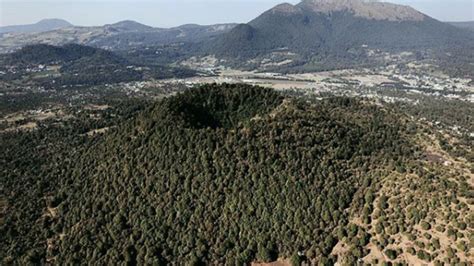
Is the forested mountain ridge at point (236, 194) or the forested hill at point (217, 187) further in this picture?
the forested hill at point (217, 187)

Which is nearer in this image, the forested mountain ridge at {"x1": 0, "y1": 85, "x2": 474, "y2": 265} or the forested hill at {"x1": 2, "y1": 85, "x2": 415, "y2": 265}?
the forested mountain ridge at {"x1": 0, "y1": 85, "x2": 474, "y2": 265}

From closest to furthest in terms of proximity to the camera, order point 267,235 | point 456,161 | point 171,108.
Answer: point 267,235, point 456,161, point 171,108

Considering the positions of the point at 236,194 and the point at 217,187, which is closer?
the point at 236,194

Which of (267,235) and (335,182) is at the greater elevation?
(335,182)

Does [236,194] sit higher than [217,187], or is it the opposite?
[217,187]

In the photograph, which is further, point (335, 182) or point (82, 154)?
point (82, 154)

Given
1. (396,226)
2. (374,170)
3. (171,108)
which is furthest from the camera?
(171,108)

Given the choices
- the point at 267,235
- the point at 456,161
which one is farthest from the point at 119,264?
the point at 456,161

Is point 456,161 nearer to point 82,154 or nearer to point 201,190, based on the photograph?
point 201,190
